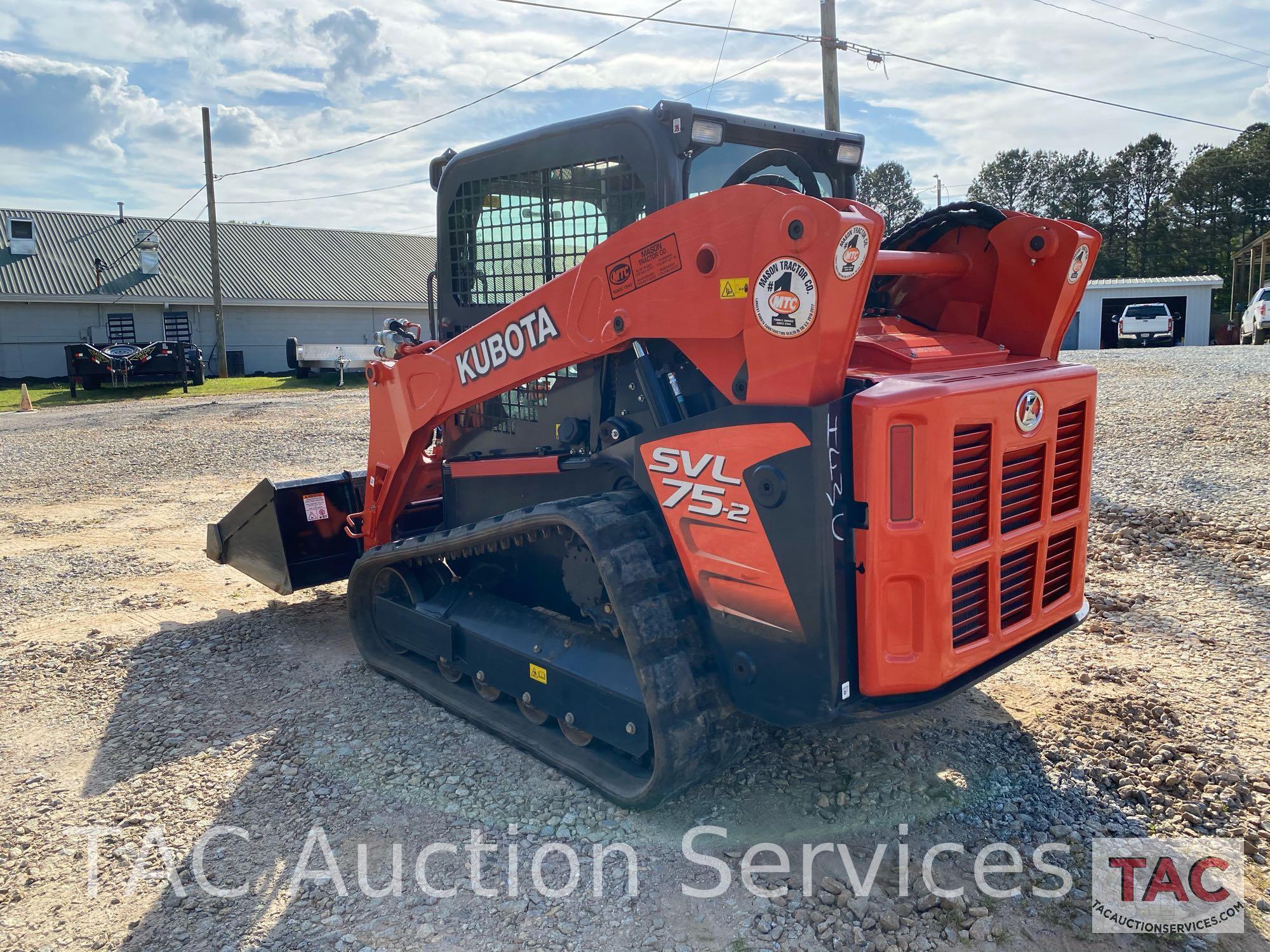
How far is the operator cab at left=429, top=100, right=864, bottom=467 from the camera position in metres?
3.60

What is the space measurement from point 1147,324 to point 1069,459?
29150 millimetres

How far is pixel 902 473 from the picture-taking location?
2758 mm

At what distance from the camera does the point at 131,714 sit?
4.36 meters

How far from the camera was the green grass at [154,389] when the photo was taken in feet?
68.6

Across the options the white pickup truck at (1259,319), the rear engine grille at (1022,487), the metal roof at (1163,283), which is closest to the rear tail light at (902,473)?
the rear engine grille at (1022,487)

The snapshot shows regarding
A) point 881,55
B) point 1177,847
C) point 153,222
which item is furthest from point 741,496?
point 153,222

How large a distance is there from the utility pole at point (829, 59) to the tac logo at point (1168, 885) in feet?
47.1

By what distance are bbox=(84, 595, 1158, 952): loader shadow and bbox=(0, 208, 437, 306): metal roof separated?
80.1ft

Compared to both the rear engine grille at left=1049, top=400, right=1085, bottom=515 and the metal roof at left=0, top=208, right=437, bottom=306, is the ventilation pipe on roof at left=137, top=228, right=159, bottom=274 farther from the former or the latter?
the rear engine grille at left=1049, top=400, right=1085, bottom=515

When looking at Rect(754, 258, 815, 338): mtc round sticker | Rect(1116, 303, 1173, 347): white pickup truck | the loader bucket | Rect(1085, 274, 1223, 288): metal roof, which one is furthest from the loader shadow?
Rect(1085, 274, 1223, 288): metal roof

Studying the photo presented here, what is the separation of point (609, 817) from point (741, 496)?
1.32 meters

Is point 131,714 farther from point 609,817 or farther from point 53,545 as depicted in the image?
point 53,545

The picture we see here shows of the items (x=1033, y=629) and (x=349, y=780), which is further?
(x=349, y=780)

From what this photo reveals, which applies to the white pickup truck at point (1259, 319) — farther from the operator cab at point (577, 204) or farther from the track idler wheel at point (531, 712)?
the track idler wheel at point (531, 712)
